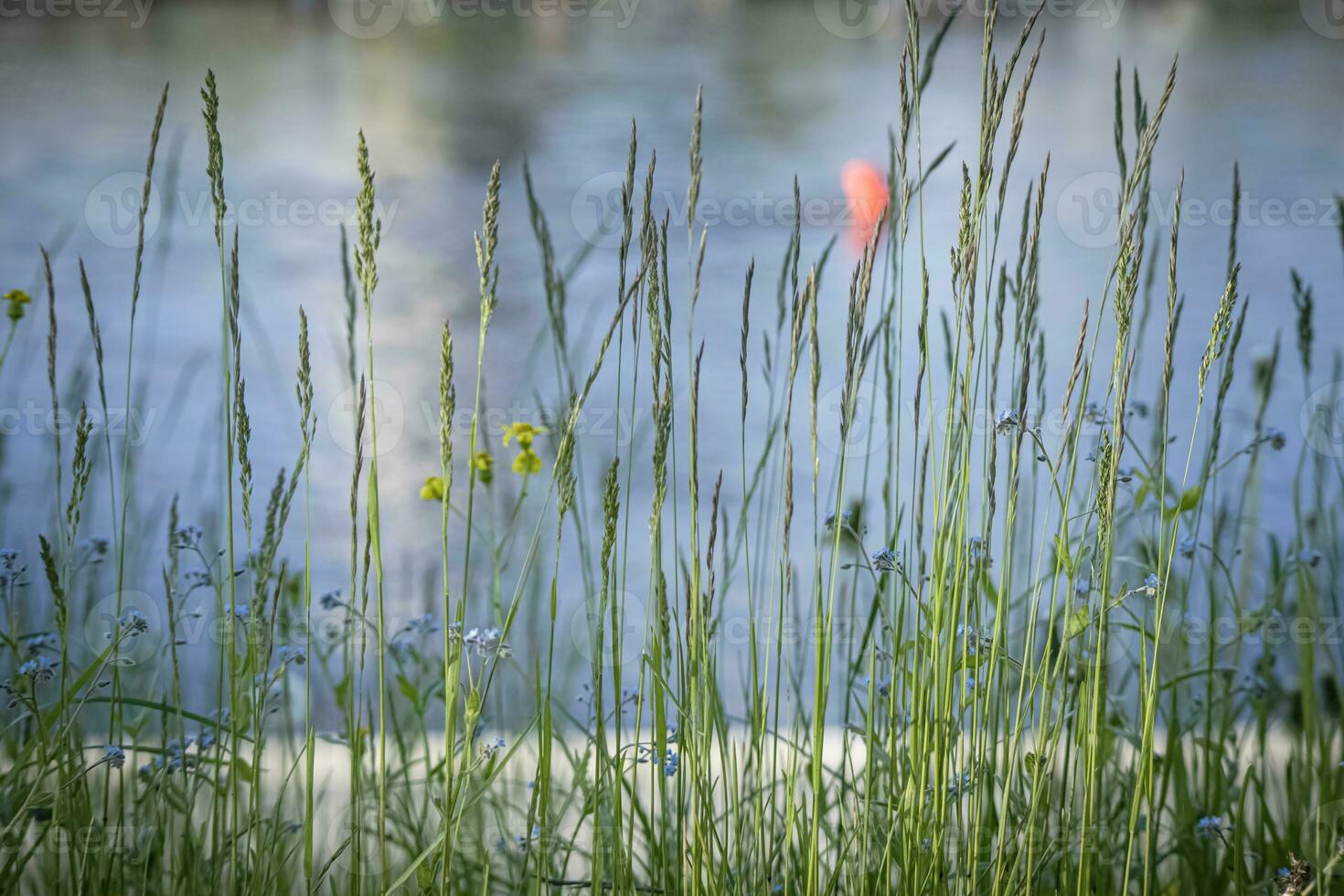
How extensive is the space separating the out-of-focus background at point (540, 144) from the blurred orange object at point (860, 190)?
0.16 feet

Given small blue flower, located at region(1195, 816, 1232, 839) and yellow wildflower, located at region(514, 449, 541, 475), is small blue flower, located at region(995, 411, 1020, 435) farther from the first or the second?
yellow wildflower, located at region(514, 449, 541, 475)

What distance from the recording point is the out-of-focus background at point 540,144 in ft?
8.39

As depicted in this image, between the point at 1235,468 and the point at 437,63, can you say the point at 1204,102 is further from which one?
the point at 437,63

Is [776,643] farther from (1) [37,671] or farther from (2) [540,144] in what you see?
(2) [540,144]

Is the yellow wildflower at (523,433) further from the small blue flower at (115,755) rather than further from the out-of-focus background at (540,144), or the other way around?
the out-of-focus background at (540,144)

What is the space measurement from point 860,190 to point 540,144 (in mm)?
955

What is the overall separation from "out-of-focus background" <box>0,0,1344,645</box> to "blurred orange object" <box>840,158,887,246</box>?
5cm

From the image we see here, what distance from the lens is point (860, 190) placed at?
104 inches

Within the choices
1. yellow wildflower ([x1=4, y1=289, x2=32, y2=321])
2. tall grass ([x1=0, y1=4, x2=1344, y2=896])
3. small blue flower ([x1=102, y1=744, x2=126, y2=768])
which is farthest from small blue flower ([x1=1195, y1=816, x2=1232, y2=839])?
yellow wildflower ([x1=4, y1=289, x2=32, y2=321])

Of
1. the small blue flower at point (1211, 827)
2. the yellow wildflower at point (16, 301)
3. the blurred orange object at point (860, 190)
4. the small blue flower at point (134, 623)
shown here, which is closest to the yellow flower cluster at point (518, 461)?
the small blue flower at point (134, 623)

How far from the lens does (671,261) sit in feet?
8.59

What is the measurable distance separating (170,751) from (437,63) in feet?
8.18

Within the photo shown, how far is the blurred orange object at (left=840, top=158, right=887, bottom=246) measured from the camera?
234cm

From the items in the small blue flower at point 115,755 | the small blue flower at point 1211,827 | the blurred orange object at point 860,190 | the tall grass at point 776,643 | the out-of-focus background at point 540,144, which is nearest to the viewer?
the tall grass at point 776,643
